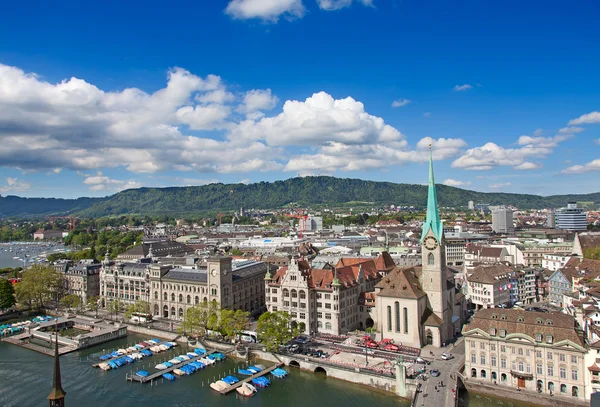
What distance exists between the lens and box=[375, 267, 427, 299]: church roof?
7525 centimetres

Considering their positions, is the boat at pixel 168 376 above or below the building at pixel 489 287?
below

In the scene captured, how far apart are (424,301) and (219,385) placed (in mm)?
35841

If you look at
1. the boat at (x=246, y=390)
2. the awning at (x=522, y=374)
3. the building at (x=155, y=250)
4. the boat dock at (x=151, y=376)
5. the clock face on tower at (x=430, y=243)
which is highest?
the clock face on tower at (x=430, y=243)

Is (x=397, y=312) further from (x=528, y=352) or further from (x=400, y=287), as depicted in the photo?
(x=528, y=352)

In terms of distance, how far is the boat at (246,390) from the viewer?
62.1 m

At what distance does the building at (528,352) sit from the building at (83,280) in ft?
309

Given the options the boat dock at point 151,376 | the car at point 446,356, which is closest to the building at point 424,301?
the car at point 446,356

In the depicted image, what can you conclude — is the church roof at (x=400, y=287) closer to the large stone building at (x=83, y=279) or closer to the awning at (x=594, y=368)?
the awning at (x=594, y=368)

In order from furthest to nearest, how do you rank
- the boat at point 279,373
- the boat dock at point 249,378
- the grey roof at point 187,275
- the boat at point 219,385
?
the grey roof at point 187,275
the boat at point 279,373
the boat at point 219,385
the boat dock at point 249,378

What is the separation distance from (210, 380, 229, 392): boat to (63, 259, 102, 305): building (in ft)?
220

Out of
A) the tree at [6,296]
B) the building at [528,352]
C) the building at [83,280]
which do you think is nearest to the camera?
the building at [528,352]

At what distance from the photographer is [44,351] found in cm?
8238

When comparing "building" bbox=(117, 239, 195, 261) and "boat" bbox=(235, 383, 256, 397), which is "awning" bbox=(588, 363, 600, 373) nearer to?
"boat" bbox=(235, 383, 256, 397)

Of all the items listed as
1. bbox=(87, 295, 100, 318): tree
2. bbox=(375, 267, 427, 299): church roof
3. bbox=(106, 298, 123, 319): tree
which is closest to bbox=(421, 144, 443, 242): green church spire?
bbox=(375, 267, 427, 299): church roof
